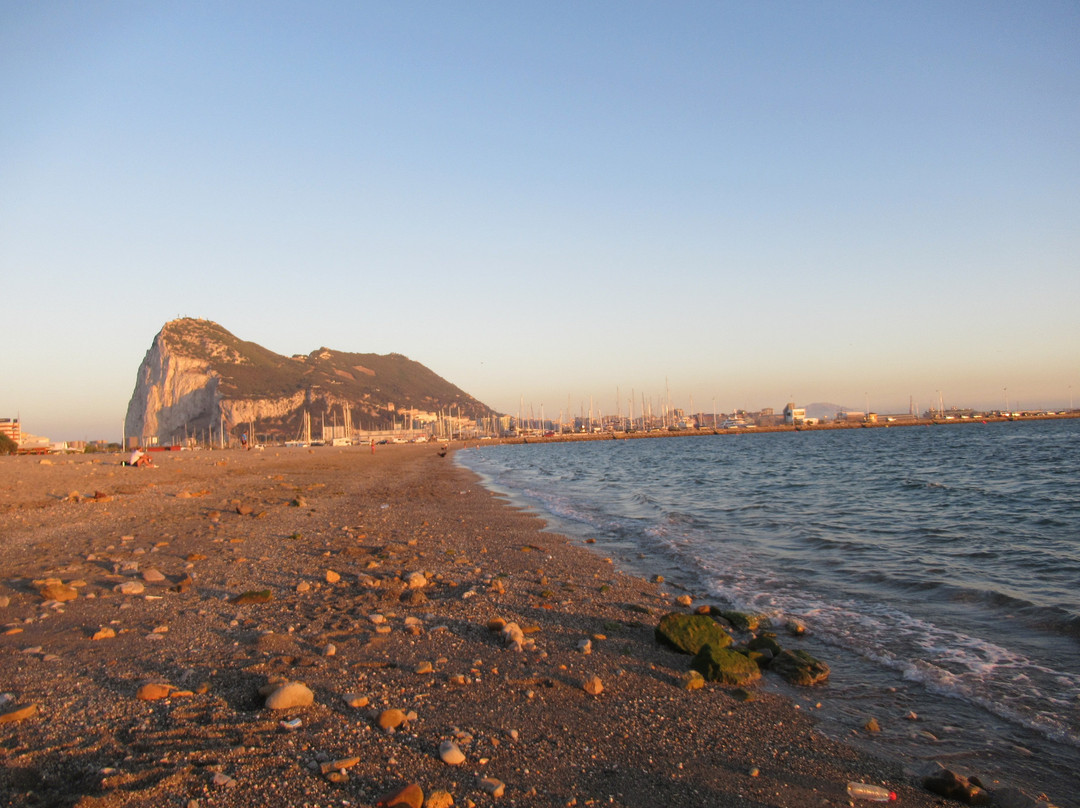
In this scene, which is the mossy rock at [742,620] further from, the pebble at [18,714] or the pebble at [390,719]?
the pebble at [18,714]

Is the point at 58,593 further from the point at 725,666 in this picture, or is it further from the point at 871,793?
the point at 871,793

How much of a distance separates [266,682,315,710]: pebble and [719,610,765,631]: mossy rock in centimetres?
651

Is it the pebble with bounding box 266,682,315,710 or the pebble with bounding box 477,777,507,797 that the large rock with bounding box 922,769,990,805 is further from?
the pebble with bounding box 266,682,315,710

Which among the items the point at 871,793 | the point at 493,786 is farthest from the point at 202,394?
the point at 871,793

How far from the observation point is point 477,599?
9836 millimetres

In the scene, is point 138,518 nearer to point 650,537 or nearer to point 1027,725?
point 650,537

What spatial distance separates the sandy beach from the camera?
4445 mm

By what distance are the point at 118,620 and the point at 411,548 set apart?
685cm

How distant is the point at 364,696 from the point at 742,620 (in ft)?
20.3

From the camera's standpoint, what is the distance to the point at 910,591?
12.1 metres

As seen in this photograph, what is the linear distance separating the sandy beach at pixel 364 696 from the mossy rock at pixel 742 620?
40.3 inches

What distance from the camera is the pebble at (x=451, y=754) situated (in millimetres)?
4727

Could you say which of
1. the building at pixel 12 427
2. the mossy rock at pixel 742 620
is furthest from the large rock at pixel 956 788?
the building at pixel 12 427

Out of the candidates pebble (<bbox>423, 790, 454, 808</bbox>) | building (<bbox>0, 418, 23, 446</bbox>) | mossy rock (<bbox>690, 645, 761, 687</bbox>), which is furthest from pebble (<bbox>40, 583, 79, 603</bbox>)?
building (<bbox>0, 418, 23, 446</bbox>)
